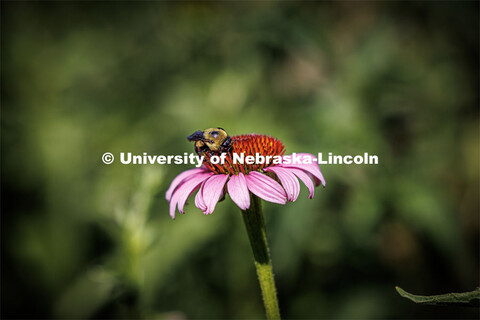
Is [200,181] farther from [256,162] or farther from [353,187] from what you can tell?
[353,187]

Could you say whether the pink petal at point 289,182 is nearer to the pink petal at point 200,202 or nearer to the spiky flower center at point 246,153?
the spiky flower center at point 246,153

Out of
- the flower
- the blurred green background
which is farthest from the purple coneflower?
the blurred green background

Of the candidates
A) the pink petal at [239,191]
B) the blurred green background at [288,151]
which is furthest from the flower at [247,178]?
the blurred green background at [288,151]

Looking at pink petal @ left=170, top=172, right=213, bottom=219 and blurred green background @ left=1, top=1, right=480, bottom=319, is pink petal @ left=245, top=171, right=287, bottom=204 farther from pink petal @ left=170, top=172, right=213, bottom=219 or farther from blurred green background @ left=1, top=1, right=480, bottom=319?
blurred green background @ left=1, top=1, right=480, bottom=319

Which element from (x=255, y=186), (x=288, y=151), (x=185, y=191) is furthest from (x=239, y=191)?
(x=288, y=151)

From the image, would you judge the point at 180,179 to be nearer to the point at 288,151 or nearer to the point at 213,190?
the point at 213,190

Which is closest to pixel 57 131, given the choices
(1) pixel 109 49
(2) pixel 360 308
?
(1) pixel 109 49
